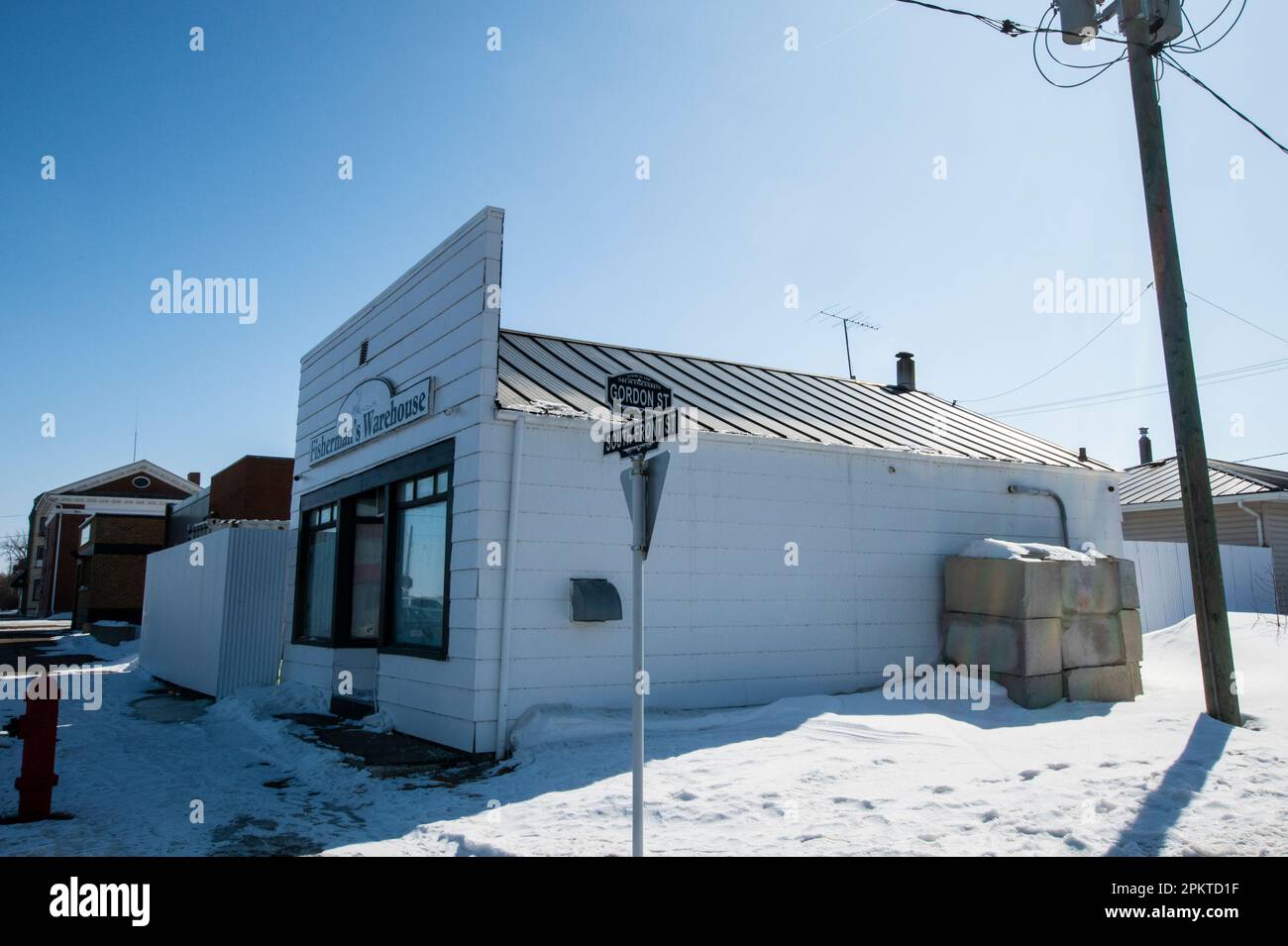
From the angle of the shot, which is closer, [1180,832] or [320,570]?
[1180,832]

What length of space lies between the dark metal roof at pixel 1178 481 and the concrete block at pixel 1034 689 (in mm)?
13971

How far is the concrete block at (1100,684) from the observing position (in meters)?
10.1

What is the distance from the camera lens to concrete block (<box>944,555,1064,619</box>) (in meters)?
10.0

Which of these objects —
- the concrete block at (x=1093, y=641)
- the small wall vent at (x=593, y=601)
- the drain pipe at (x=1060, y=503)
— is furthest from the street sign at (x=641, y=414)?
the drain pipe at (x=1060, y=503)

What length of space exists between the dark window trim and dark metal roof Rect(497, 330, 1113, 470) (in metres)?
1.41

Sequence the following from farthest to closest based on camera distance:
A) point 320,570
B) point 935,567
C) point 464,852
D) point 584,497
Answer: point 320,570
point 935,567
point 584,497
point 464,852

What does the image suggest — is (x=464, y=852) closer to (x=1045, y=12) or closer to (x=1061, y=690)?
(x=1061, y=690)

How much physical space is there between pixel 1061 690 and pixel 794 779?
5.06 meters

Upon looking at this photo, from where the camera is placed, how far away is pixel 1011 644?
10047 mm

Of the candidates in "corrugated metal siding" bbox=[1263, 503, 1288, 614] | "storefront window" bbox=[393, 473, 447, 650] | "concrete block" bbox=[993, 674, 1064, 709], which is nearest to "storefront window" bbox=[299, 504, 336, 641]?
"storefront window" bbox=[393, 473, 447, 650]

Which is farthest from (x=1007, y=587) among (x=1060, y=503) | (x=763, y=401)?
(x=763, y=401)

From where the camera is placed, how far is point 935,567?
39.0 ft
